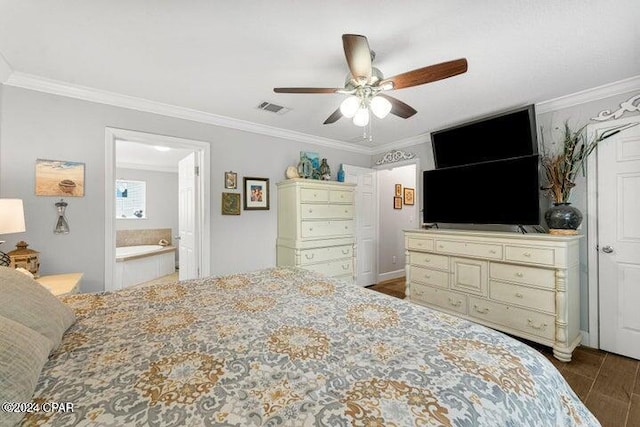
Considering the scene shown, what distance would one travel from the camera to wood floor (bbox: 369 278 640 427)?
172 cm

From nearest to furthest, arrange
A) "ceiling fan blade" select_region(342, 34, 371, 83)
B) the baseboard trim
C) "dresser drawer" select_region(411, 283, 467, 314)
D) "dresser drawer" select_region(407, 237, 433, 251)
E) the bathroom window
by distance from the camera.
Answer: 1. "ceiling fan blade" select_region(342, 34, 371, 83)
2. "dresser drawer" select_region(411, 283, 467, 314)
3. "dresser drawer" select_region(407, 237, 433, 251)
4. the baseboard trim
5. the bathroom window

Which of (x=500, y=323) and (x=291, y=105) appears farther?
(x=291, y=105)

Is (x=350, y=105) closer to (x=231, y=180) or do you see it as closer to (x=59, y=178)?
(x=231, y=180)

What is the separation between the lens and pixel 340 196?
12.6ft

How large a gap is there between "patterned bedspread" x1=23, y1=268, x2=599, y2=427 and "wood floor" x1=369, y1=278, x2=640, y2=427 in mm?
1290

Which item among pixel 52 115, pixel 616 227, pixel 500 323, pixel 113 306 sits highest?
pixel 52 115

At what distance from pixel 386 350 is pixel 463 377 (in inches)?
9.7

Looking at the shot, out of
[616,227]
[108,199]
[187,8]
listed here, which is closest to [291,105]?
[187,8]

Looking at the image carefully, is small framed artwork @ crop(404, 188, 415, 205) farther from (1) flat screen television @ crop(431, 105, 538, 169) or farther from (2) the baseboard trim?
(1) flat screen television @ crop(431, 105, 538, 169)

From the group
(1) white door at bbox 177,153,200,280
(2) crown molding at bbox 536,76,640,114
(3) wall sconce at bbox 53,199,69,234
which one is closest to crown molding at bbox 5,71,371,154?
(1) white door at bbox 177,153,200,280

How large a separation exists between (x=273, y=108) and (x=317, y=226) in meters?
1.54

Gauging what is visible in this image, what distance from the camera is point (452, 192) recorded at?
3297 mm

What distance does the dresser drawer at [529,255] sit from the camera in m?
2.36

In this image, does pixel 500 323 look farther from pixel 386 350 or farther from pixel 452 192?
pixel 386 350
